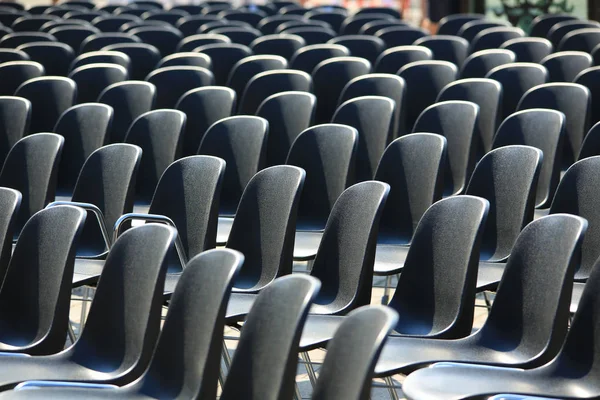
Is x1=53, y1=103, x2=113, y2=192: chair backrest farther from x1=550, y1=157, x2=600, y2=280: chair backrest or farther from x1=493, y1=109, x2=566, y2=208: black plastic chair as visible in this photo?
x1=550, y1=157, x2=600, y2=280: chair backrest

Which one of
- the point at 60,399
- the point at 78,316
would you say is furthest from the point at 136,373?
the point at 78,316

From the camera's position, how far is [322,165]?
493cm

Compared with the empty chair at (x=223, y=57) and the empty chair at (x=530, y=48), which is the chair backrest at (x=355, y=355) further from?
the empty chair at (x=223, y=57)

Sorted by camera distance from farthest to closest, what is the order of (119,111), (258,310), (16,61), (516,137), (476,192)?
(16,61) → (119,111) → (516,137) → (476,192) → (258,310)

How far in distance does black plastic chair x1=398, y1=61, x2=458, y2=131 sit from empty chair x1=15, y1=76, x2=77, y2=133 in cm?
221

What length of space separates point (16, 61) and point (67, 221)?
4.33 meters

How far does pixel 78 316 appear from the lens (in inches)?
212

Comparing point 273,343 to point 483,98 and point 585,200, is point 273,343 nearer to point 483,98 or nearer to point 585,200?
point 585,200

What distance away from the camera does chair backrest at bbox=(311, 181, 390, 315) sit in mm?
3727

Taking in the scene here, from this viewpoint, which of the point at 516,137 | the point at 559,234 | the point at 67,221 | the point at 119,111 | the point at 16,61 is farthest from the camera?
the point at 16,61

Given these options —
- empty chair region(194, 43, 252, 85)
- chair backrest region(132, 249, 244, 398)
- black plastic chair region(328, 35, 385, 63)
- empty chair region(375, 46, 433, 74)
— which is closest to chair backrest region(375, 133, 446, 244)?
chair backrest region(132, 249, 244, 398)

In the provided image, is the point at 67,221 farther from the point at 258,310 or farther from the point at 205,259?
the point at 258,310

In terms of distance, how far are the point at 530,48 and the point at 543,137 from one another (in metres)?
3.21

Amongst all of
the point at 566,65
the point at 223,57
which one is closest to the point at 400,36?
the point at 223,57
